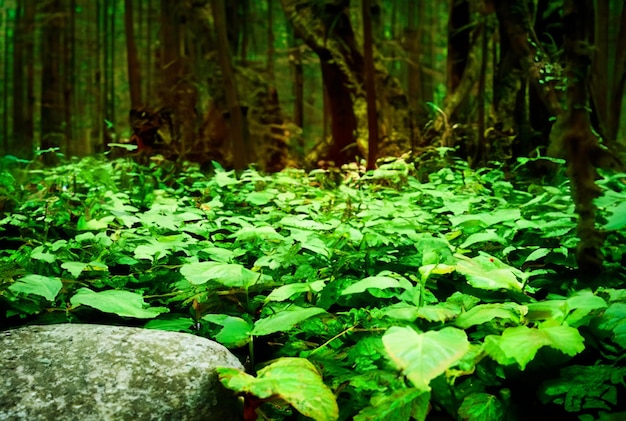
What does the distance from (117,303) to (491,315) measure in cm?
116

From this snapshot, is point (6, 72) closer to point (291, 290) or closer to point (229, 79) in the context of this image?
point (229, 79)

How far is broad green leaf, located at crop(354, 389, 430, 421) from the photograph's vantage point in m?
1.09

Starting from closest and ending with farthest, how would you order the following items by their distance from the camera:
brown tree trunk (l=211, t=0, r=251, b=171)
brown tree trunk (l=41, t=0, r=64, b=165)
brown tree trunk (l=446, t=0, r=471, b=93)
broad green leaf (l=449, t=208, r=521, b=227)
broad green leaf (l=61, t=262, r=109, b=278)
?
broad green leaf (l=61, t=262, r=109, b=278) → broad green leaf (l=449, t=208, r=521, b=227) → brown tree trunk (l=211, t=0, r=251, b=171) → brown tree trunk (l=446, t=0, r=471, b=93) → brown tree trunk (l=41, t=0, r=64, b=165)

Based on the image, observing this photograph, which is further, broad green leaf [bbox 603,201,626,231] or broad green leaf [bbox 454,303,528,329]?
broad green leaf [bbox 454,303,528,329]

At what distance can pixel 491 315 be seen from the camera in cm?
124

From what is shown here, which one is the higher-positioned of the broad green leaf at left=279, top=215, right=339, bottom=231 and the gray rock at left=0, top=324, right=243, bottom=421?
the broad green leaf at left=279, top=215, right=339, bottom=231

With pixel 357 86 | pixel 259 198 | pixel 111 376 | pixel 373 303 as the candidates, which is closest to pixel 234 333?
pixel 111 376

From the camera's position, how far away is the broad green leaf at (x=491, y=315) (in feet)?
4.06

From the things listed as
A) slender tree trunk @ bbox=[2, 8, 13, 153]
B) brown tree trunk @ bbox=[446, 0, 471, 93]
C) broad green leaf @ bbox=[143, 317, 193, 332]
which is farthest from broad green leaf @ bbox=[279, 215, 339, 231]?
slender tree trunk @ bbox=[2, 8, 13, 153]

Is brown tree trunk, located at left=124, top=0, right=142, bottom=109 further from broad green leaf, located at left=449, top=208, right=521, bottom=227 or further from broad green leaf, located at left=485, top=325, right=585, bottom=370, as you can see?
broad green leaf, located at left=485, top=325, right=585, bottom=370

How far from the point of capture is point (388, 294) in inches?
61.8

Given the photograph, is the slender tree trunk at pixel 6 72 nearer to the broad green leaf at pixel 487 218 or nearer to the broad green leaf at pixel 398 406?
the broad green leaf at pixel 487 218

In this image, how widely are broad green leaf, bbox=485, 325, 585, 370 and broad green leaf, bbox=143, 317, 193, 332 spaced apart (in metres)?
0.98

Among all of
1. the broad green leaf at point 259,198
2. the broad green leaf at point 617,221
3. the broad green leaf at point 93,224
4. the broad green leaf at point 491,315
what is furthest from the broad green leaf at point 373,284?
the broad green leaf at point 259,198
